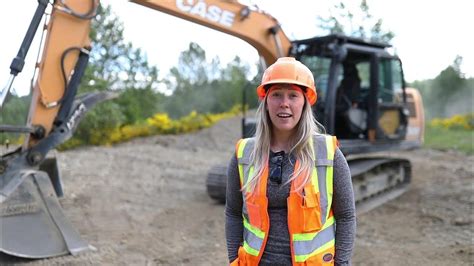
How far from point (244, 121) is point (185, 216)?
5.52ft

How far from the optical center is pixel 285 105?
1.94 metres

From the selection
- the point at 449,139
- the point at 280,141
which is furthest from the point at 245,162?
the point at 449,139

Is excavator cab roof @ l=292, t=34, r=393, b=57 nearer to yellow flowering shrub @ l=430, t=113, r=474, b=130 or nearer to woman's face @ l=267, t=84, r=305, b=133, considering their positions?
woman's face @ l=267, t=84, r=305, b=133

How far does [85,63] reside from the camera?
517 cm

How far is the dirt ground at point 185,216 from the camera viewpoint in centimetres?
475

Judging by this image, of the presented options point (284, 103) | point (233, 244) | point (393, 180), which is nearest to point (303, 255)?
point (233, 244)

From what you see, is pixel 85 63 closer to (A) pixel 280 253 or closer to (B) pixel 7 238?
(B) pixel 7 238

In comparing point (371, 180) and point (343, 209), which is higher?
point (343, 209)

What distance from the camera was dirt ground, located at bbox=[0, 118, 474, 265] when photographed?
187 inches

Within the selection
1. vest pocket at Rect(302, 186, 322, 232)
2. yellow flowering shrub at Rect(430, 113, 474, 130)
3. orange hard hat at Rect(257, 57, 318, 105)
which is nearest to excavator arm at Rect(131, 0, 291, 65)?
orange hard hat at Rect(257, 57, 318, 105)

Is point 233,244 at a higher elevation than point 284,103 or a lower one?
lower

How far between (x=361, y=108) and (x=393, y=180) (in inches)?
58.3

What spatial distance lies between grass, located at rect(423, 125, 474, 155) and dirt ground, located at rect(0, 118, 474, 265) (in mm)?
2293

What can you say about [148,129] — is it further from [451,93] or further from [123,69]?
[451,93]
